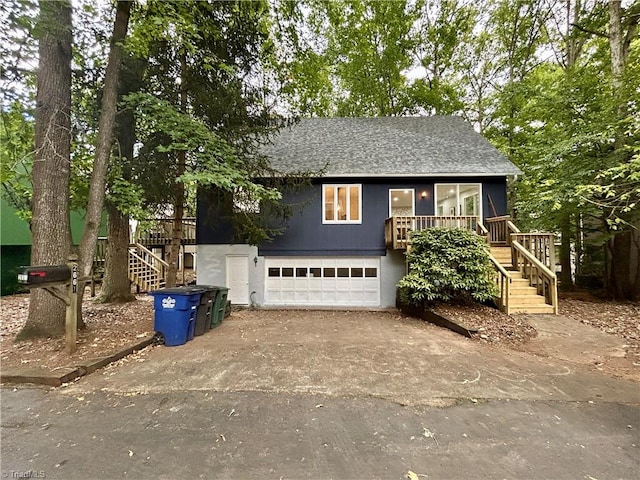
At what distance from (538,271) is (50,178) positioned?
1148cm

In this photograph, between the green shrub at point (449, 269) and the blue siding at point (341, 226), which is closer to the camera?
the green shrub at point (449, 269)

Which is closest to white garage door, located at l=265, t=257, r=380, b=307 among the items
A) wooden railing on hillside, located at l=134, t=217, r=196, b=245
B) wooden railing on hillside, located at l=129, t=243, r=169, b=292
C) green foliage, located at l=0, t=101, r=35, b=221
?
wooden railing on hillside, located at l=129, t=243, r=169, b=292

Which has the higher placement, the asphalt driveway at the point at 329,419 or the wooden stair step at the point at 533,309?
the wooden stair step at the point at 533,309

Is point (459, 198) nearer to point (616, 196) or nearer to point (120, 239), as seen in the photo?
point (616, 196)

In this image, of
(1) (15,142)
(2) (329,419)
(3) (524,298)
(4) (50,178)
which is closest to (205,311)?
(4) (50,178)

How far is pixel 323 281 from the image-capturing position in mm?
10453

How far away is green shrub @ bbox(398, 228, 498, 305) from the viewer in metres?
7.59

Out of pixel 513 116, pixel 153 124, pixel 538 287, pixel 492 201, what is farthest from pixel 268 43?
pixel 513 116

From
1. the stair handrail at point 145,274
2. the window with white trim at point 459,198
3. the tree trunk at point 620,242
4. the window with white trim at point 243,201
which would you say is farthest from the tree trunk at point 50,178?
the tree trunk at point 620,242

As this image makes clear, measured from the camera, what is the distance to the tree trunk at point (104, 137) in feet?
19.1

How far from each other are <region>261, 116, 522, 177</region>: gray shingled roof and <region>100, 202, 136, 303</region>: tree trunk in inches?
209

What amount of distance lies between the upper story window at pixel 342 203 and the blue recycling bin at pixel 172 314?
18.1 ft

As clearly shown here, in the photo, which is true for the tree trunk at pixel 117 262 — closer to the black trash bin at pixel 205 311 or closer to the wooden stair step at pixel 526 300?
the black trash bin at pixel 205 311

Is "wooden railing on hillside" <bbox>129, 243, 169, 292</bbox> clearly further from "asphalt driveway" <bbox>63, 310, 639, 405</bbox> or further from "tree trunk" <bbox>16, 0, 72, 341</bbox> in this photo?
"asphalt driveway" <bbox>63, 310, 639, 405</bbox>
